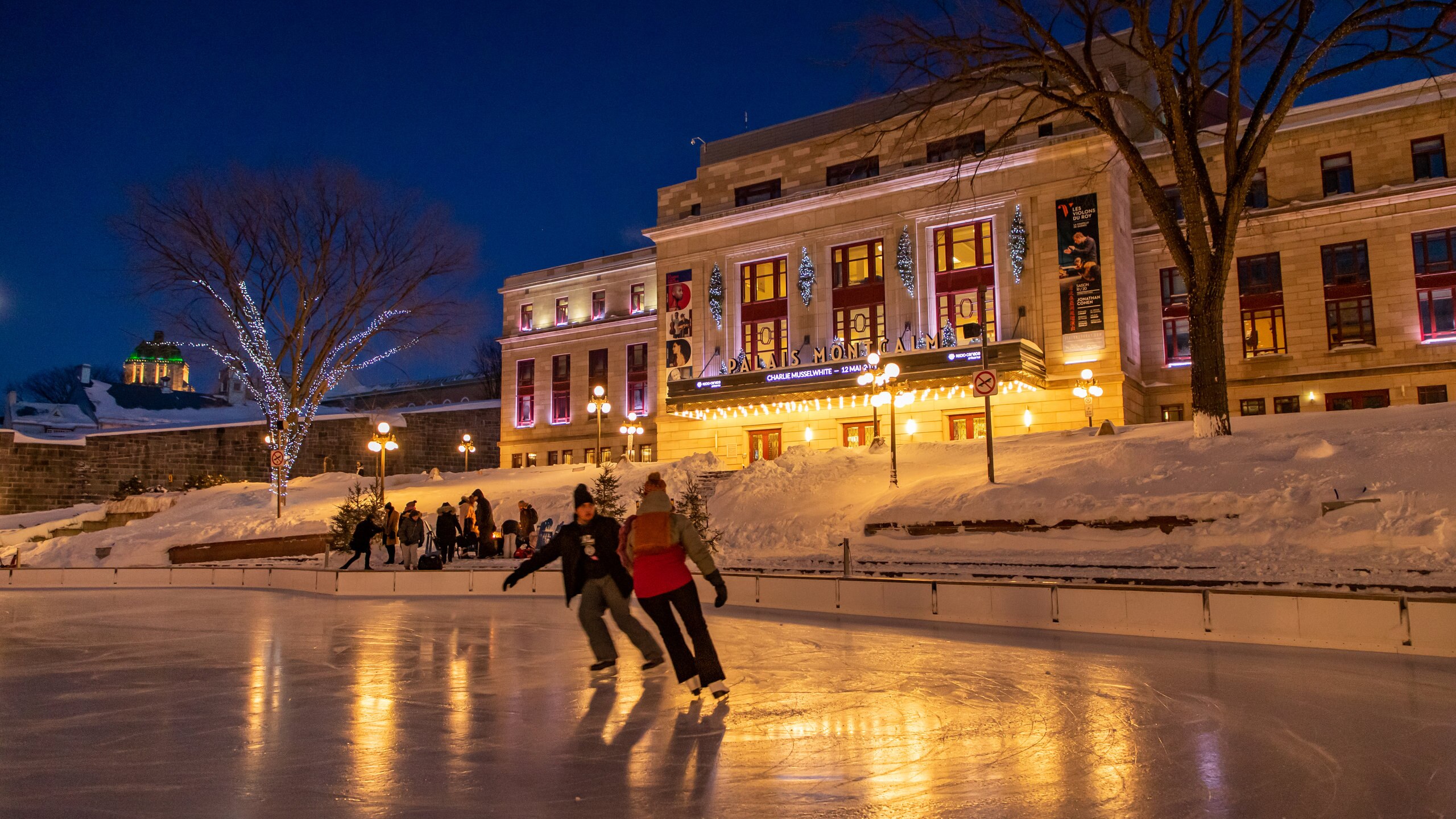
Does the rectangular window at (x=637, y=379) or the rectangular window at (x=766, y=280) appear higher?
the rectangular window at (x=766, y=280)

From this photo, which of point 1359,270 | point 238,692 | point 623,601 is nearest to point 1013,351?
point 1359,270

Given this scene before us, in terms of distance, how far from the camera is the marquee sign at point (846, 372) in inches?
1282

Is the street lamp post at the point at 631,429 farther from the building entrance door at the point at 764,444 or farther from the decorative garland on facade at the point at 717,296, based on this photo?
the decorative garland on facade at the point at 717,296

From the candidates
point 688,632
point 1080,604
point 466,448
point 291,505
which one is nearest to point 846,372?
point 291,505

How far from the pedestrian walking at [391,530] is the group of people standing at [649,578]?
49.0 feet

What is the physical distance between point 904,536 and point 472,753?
15147mm

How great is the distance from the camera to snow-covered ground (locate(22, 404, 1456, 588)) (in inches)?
541

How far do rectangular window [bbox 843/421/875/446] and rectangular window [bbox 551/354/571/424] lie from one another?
18.4m

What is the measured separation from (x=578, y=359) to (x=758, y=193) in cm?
1425

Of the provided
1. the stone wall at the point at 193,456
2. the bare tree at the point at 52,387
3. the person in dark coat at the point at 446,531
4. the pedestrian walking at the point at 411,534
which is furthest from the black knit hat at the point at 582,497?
the bare tree at the point at 52,387

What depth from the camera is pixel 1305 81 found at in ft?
64.6

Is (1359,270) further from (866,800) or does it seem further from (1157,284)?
(866,800)

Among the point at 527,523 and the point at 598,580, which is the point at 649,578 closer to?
the point at 598,580

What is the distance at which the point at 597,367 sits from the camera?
50844mm
